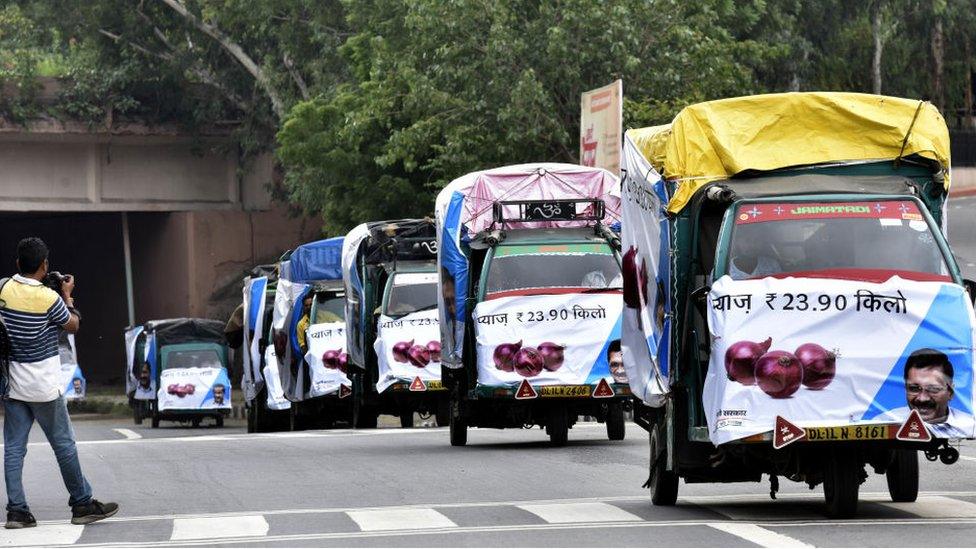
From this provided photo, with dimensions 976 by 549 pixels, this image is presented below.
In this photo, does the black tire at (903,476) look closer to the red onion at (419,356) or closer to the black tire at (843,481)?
the black tire at (843,481)

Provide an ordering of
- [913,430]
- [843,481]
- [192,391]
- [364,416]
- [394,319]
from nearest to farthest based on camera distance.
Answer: [913,430]
[843,481]
[394,319]
[364,416]
[192,391]

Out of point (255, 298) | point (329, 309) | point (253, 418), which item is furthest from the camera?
point (255, 298)

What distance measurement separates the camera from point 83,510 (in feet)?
41.8

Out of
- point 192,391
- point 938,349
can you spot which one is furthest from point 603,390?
point 192,391

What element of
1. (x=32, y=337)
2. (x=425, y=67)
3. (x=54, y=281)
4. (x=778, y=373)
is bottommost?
(x=778, y=373)

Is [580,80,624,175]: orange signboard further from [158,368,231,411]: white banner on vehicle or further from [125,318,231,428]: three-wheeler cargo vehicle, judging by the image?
[125,318,231,428]: three-wheeler cargo vehicle

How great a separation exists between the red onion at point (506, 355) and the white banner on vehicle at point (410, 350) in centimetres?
396

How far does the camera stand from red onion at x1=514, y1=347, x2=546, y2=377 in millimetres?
19516

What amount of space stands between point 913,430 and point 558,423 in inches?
375

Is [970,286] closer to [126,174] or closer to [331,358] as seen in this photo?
[331,358]

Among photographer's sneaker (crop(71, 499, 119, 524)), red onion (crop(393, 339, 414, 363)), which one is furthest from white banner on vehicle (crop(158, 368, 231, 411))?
photographer's sneaker (crop(71, 499, 119, 524))

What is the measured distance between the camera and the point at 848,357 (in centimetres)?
1104

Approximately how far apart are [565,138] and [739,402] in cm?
2552

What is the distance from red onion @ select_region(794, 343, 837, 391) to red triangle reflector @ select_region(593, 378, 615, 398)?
847cm
